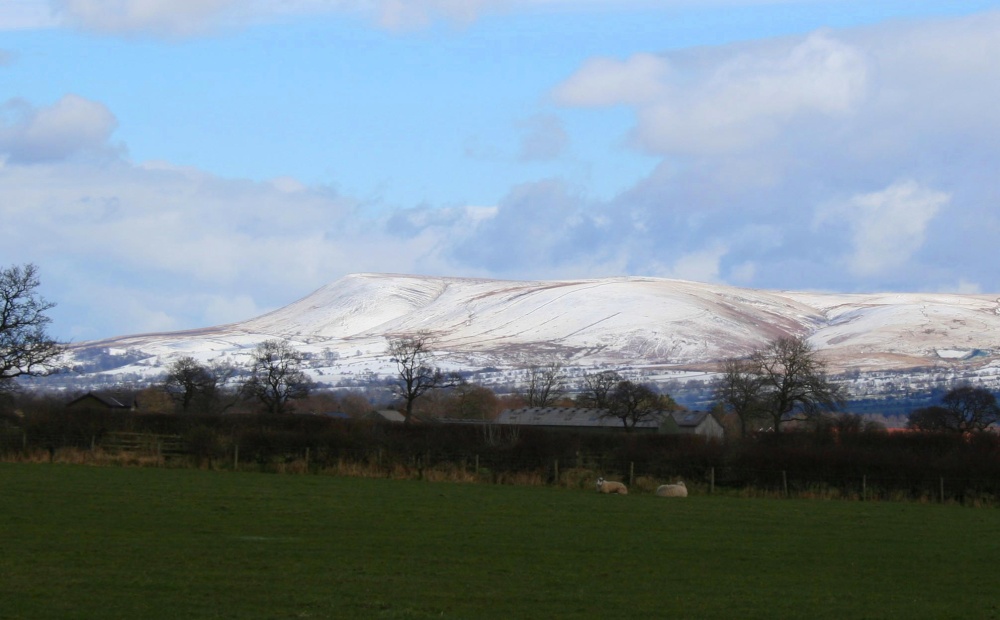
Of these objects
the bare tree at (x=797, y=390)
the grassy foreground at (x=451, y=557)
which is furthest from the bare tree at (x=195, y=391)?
the grassy foreground at (x=451, y=557)

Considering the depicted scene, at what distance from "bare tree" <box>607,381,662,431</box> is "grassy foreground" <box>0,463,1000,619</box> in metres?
66.9

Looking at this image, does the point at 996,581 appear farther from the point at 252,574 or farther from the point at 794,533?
the point at 252,574

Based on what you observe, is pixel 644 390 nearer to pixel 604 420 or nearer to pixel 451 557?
pixel 604 420

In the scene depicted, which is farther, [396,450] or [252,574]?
[396,450]

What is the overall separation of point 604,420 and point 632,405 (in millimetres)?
4643

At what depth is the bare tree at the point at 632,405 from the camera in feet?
339

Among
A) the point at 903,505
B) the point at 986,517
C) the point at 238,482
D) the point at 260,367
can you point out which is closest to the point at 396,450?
the point at 238,482

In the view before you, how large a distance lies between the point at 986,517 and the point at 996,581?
19607 millimetres

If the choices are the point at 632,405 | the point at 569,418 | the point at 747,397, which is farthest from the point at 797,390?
the point at 569,418

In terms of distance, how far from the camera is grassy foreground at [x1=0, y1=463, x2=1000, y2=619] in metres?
15.5

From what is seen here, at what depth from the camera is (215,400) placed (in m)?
104

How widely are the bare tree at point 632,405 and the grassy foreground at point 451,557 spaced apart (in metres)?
66.9

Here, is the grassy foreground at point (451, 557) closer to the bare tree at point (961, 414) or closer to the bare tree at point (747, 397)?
the bare tree at point (747, 397)

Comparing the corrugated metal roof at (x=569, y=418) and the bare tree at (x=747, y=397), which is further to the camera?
the corrugated metal roof at (x=569, y=418)
